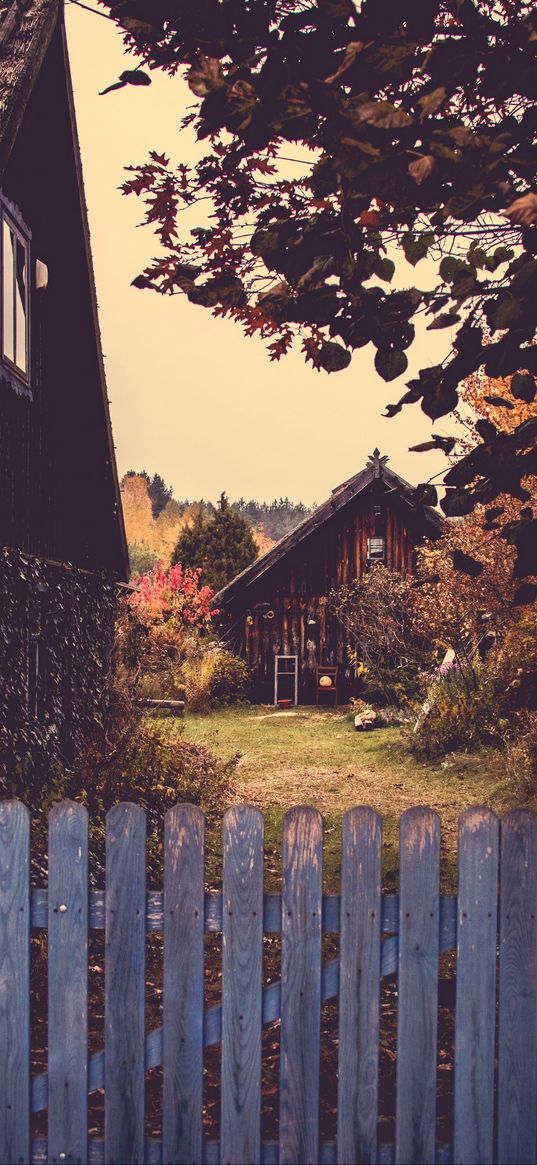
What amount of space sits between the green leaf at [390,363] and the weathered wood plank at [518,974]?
5.03 feet

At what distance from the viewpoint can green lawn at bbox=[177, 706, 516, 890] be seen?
30.7 ft

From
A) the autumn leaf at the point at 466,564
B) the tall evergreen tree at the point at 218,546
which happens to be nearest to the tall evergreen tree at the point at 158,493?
the tall evergreen tree at the point at 218,546

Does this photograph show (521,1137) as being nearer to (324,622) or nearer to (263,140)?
(263,140)

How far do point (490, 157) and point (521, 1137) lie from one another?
307cm

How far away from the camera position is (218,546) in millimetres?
31016

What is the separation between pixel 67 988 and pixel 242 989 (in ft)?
1.86

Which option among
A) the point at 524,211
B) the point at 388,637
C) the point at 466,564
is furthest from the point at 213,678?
the point at 524,211

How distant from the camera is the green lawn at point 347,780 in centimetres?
935

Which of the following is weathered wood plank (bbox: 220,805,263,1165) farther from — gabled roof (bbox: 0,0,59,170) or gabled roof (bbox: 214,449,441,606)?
gabled roof (bbox: 214,449,441,606)

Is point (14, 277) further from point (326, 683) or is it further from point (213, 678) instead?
point (326, 683)

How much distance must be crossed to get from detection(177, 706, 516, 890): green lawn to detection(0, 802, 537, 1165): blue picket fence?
4.39 m

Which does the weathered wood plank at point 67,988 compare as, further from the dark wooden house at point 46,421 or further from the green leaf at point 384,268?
the dark wooden house at point 46,421

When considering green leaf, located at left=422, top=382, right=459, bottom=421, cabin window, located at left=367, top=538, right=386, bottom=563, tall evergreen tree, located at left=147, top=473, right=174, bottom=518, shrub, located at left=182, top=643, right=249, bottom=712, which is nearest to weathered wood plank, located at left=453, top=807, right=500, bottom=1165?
green leaf, located at left=422, top=382, right=459, bottom=421

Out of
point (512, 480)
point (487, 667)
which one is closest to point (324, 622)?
point (487, 667)
